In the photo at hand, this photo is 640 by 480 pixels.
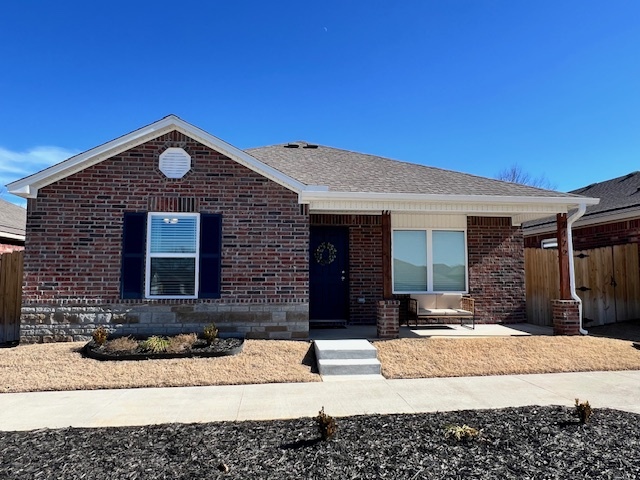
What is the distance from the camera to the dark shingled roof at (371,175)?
911 cm

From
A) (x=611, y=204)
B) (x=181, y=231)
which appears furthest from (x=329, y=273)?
(x=611, y=204)

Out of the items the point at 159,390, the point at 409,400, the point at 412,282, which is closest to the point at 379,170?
the point at 412,282

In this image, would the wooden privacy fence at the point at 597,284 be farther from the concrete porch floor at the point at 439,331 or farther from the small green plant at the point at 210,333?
the small green plant at the point at 210,333

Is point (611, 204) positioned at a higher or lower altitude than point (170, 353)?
higher

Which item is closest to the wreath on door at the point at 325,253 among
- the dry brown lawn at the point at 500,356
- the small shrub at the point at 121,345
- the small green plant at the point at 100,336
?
the dry brown lawn at the point at 500,356

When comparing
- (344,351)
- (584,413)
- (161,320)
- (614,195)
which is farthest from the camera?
(614,195)

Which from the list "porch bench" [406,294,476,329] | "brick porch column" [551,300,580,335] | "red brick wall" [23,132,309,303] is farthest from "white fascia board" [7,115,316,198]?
"brick porch column" [551,300,580,335]

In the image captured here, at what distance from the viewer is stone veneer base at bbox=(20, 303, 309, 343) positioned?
7.90 meters

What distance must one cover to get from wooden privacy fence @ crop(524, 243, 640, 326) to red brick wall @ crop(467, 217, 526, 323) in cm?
36

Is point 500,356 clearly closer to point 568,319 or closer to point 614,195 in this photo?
point 568,319

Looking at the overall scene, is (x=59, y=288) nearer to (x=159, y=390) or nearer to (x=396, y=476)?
(x=159, y=390)

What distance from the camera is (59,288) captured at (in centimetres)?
795

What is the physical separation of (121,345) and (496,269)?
8790 mm

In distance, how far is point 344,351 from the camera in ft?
23.2
